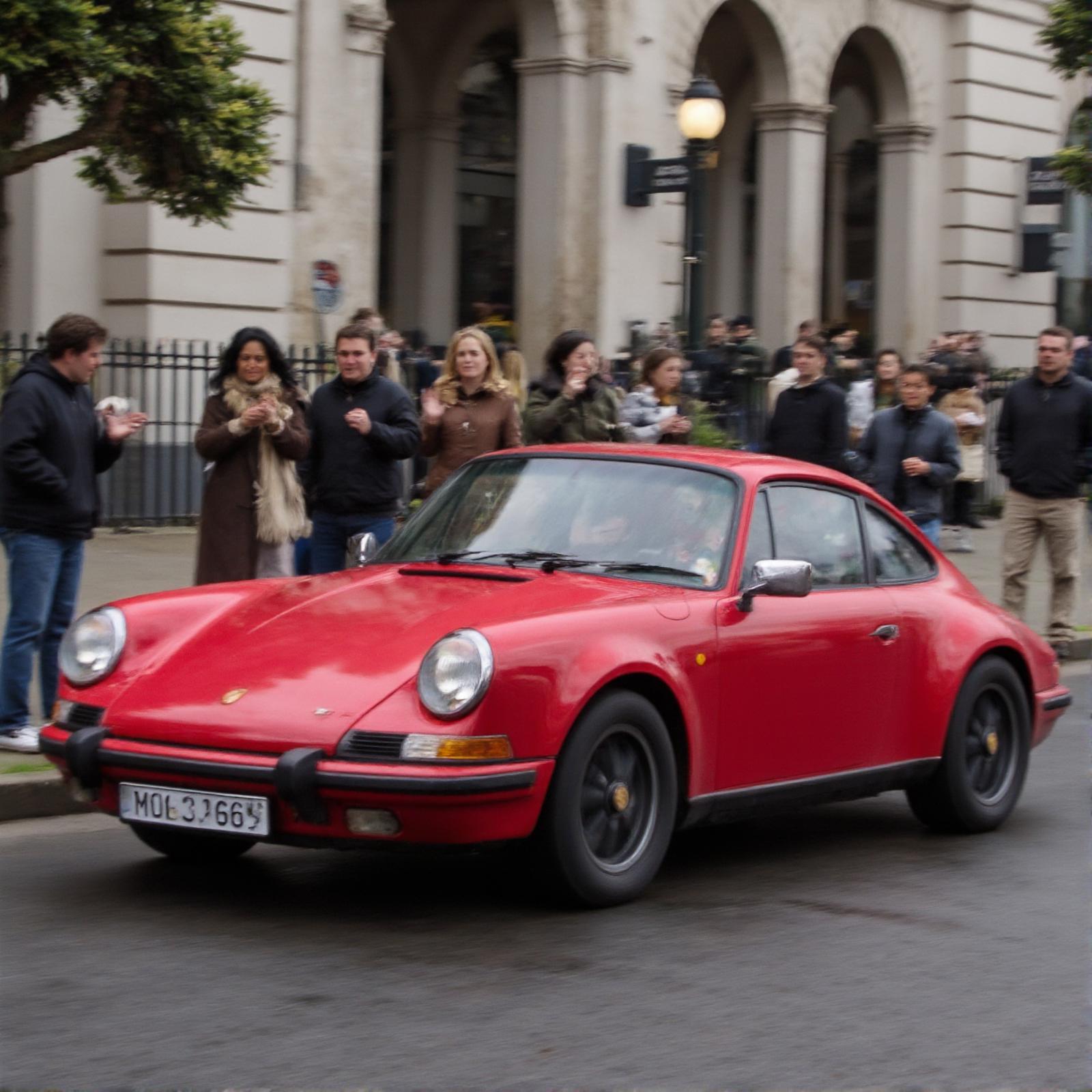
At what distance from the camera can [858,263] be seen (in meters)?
34.1

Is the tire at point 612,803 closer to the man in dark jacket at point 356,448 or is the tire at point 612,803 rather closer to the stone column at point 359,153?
the man in dark jacket at point 356,448

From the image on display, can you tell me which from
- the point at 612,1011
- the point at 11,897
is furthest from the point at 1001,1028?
the point at 11,897

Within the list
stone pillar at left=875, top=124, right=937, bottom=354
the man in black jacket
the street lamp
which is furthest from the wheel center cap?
stone pillar at left=875, top=124, right=937, bottom=354

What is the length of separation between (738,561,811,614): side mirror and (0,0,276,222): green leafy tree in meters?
10.1

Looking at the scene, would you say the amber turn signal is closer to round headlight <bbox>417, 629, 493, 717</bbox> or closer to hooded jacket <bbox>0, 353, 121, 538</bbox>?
round headlight <bbox>417, 629, 493, 717</bbox>

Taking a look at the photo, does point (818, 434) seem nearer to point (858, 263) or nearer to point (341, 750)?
point (341, 750)

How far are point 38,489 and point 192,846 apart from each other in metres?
2.25

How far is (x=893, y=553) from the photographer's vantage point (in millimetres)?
7355

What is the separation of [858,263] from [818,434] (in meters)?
23.7

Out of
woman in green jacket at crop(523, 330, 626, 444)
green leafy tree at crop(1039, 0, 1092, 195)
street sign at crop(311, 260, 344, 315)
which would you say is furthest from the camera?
green leafy tree at crop(1039, 0, 1092, 195)

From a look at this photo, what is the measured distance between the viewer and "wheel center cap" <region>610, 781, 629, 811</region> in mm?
5883

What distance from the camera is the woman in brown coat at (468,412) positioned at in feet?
31.4

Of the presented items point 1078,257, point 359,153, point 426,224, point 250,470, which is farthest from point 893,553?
point 1078,257

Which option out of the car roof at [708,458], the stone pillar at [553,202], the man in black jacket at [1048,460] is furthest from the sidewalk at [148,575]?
the stone pillar at [553,202]
